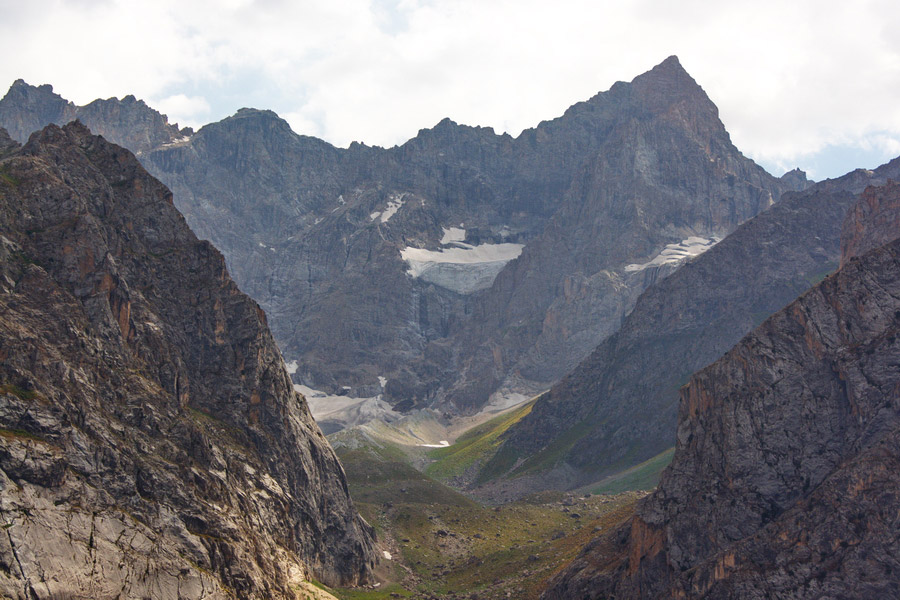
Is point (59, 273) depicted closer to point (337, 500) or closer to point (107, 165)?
point (107, 165)

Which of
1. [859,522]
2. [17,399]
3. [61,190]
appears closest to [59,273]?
[61,190]

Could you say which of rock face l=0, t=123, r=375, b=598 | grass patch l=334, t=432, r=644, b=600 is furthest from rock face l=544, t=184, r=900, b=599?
rock face l=0, t=123, r=375, b=598

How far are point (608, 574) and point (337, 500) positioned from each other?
52.9 metres

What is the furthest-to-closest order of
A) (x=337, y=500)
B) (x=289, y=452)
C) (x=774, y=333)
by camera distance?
(x=337, y=500) < (x=289, y=452) < (x=774, y=333)

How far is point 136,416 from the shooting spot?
103 meters

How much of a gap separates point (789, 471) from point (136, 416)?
257 feet

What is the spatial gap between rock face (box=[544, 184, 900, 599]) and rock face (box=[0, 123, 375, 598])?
4588 centimetres

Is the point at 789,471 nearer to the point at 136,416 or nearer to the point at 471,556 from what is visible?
the point at 136,416

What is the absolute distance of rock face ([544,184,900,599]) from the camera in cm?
8919

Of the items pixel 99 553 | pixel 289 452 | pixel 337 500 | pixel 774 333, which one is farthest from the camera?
pixel 337 500

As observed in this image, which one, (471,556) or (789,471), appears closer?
(789,471)

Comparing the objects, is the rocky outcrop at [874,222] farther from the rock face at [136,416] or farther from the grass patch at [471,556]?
the rock face at [136,416]

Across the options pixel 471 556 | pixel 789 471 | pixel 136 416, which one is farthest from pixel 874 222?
pixel 136 416

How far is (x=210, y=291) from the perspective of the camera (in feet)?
461
